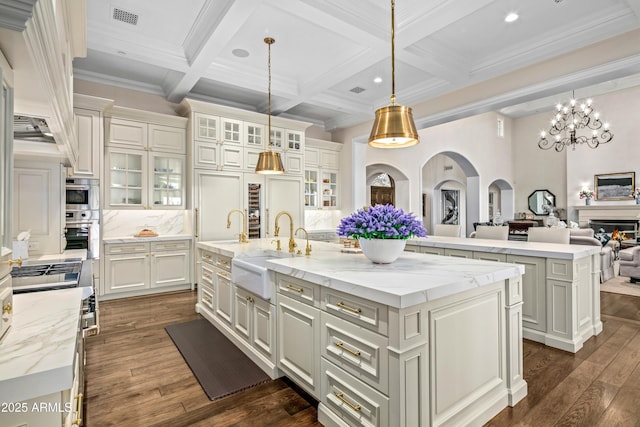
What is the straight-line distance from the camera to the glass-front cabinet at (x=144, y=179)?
4887 millimetres

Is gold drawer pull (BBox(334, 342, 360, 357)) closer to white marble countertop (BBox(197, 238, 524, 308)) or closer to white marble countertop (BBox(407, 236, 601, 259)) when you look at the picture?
white marble countertop (BBox(197, 238, 524, 308))

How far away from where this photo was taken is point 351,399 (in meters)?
1.77

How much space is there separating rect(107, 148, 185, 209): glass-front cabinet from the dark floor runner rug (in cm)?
227

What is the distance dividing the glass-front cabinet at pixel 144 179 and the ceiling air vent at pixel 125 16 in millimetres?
1890

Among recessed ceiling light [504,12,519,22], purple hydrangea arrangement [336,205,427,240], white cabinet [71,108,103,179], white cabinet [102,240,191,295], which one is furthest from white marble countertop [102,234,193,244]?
recessed ceiling light [504,12,519,22]

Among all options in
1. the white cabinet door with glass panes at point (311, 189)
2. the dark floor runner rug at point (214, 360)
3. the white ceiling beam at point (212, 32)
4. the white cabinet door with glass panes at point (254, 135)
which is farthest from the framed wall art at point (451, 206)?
the dark floor runner rug at point (214, 360)

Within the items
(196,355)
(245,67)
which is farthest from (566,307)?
(245,67)

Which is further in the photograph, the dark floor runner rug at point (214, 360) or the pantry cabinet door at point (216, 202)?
the pantry cabinet door at point (216, 202)

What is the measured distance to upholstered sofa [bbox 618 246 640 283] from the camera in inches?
213

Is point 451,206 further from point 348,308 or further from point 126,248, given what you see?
A: point 348,308

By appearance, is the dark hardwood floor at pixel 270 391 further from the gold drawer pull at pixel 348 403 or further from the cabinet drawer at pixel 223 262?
the cabinet drawer at pixel 223 262

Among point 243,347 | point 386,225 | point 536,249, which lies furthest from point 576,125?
point 243,347

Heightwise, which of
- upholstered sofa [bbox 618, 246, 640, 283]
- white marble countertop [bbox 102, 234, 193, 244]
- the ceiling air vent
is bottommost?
upholstered sofa [bbox 618, 246, 640, 283]

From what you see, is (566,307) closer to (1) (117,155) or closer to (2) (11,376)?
(2) (11,376)
